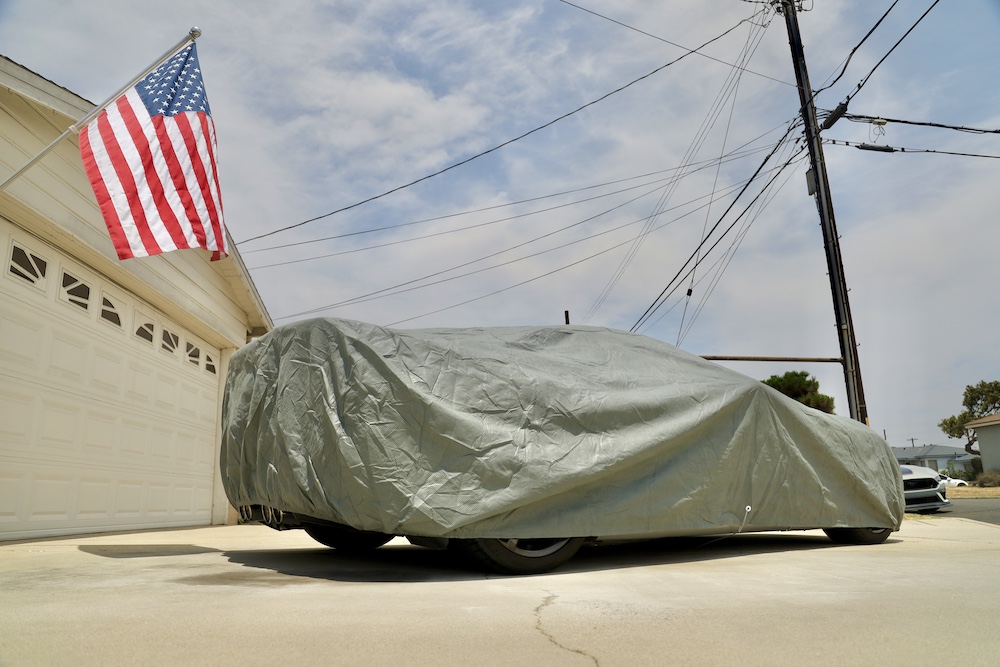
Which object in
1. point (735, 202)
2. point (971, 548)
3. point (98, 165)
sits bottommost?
point (971, 548)

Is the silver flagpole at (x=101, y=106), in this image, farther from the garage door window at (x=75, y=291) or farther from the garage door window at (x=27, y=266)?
the garage door window at (x=75, y=291)

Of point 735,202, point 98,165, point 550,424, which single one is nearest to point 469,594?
point 550,424

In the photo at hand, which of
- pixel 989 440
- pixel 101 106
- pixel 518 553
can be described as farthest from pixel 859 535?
pixel 989 440

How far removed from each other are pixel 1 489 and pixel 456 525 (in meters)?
4.53

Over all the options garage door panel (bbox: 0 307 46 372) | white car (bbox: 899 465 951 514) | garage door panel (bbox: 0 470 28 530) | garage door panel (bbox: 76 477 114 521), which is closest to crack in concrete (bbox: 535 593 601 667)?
garage door panel (bbox: 0 470 28 530)

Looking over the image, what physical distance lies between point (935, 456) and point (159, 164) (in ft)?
244

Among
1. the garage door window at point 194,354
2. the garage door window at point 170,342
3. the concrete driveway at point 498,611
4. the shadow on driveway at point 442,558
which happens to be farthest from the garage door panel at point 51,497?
the garage door window at point 194,354

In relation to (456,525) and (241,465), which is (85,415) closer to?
(241,465)

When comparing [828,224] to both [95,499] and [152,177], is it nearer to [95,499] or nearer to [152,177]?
[152,177]

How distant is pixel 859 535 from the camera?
5.84 meters

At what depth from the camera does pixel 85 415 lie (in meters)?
7.03

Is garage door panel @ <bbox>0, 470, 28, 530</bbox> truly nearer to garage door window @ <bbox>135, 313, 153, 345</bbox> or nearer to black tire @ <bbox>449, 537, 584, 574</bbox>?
garage door window @ <bbox>135, 313, 153, 345</bbox>

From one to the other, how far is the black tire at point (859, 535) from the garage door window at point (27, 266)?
7.30m

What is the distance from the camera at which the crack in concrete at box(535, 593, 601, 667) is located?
7.26ft
